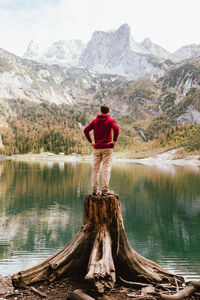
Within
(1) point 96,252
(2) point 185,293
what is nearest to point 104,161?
(1) point 96,252

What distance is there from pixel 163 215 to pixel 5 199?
78.8ft

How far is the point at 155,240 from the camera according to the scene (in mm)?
26969

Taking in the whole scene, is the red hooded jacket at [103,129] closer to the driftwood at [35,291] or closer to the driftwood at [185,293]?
the driftwood at [35,291]

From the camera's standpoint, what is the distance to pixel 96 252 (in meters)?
9.19

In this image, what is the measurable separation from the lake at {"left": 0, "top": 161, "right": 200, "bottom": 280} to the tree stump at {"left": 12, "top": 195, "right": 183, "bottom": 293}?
374 inches

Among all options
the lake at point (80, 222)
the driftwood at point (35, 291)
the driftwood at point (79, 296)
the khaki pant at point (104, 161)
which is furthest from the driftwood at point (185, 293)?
the lake at point (80, 222)

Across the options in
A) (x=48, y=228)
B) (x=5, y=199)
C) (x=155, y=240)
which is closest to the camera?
(x=155, y=240)

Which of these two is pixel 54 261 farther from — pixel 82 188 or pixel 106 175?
pixel 82 188

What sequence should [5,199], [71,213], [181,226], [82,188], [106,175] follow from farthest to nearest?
[82,188]
[5,199]
[71,213]
[181,226]
[106,175]

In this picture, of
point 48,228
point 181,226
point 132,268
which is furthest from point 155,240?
point 132,268

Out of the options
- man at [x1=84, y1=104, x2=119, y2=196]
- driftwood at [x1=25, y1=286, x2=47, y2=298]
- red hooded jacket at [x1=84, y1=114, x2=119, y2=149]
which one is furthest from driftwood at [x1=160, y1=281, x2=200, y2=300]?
red hooded jacket at [x1=84, y1=114, x2=119, y2=149]

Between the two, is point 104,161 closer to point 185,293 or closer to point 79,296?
point 79,296

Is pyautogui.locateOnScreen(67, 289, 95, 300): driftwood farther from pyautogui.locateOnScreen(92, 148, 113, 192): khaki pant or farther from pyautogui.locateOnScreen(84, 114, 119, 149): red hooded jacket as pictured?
pyautogui.locateOnScreen(84, 114, 119, 149): red hooded jacket

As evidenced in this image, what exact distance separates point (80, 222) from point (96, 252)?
24506 mm
